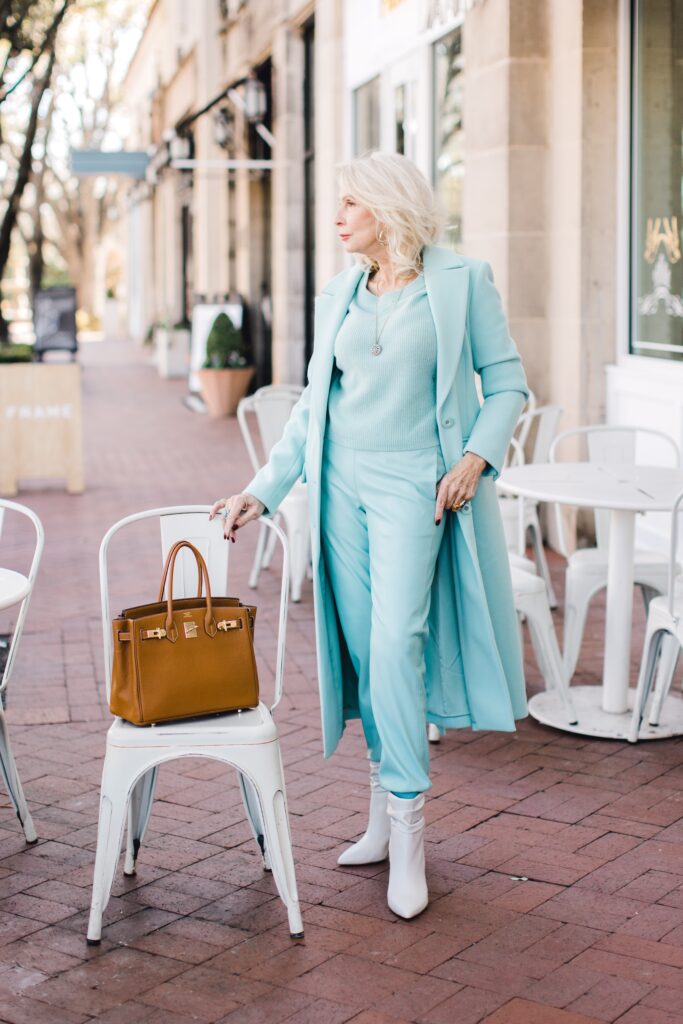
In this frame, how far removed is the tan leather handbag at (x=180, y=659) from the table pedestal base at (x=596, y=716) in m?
1.90

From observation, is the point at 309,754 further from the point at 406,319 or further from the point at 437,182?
the point at 437,182

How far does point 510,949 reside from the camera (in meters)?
3.25

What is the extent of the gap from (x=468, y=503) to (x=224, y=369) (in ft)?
41.9

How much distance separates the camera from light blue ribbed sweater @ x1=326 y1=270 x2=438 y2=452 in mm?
3393

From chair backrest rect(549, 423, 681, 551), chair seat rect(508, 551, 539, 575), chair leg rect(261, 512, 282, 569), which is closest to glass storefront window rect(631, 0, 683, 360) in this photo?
chair backrest rect(549, 423, 681, 551)

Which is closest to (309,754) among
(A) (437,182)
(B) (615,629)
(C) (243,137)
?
(B) (615,629)

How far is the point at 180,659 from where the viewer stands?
3207 mm

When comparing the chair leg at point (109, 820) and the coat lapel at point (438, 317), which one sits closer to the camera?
the chair leg at point (109, 820)

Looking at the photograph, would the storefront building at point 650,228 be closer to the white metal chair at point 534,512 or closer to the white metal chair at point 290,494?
the white metal chair at point 534,512

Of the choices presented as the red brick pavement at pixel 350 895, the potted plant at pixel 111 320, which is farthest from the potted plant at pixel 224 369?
the potted plant at pixel 111 320

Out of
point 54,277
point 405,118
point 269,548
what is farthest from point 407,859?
point 54,277

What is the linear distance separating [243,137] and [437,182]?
8934 mm

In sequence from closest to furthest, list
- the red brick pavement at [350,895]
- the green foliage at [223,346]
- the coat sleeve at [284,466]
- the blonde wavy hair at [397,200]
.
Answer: the red brick pavement at [350,895], the blonde wavy hair at [397,200], the coat sleeve at [284,466], the green foliage at [223,346]

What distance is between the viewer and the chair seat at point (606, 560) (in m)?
5.12
